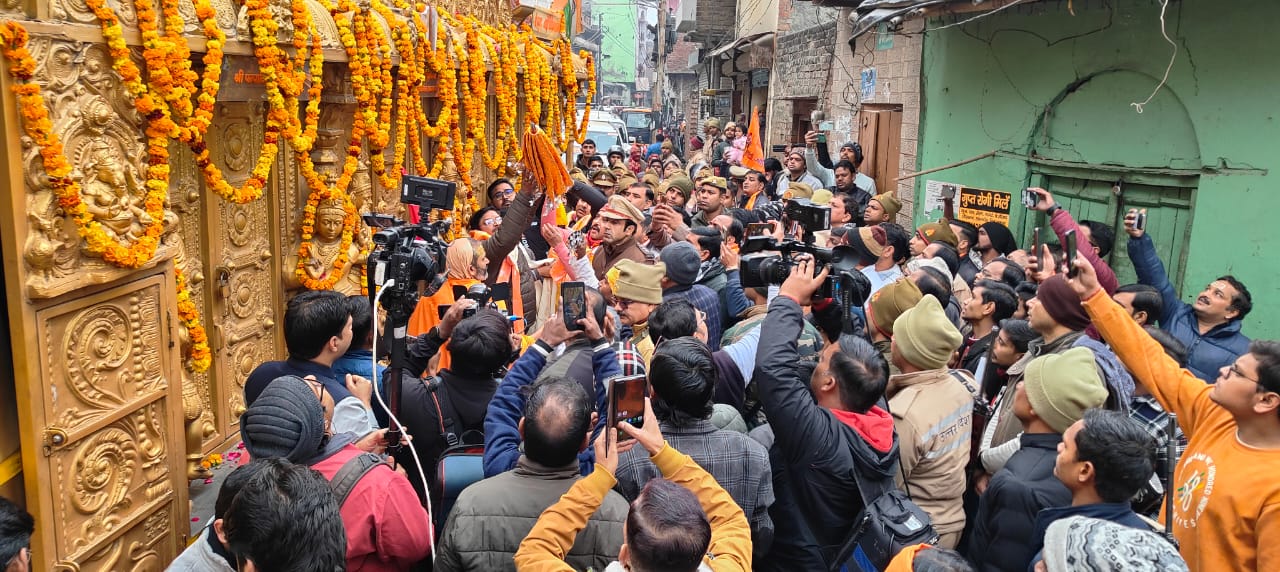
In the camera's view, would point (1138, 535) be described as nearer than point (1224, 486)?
Yes

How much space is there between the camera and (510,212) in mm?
5570

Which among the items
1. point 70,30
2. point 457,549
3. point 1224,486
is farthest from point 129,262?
point 1224,486

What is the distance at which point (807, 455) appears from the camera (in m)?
3.02

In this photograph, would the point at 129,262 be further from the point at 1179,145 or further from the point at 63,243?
the point at 1179,145

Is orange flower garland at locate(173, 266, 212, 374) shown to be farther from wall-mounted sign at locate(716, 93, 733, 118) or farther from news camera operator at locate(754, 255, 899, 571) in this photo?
wall-mounted sign at locate(716, 93, 733, 118)

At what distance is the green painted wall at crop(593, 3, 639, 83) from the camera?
54375 millimetres

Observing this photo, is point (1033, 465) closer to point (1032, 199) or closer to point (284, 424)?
point (1032, 199)

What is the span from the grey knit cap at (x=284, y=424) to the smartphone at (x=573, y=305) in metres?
0.92

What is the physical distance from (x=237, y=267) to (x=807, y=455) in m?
3.92

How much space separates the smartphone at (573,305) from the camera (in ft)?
10.7

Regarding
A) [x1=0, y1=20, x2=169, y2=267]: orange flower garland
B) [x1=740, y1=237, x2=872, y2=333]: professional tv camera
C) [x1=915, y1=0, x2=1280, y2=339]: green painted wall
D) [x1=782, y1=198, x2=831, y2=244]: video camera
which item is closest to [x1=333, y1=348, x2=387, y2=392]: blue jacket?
[x1=0, y1=20, x2=169, y2=267]: orange flower garland

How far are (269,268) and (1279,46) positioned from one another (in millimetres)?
6640

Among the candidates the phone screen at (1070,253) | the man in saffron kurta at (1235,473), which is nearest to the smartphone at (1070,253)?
the phone screen at (1070,253)

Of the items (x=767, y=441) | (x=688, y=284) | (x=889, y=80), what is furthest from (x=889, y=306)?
(x=889, y=80)
